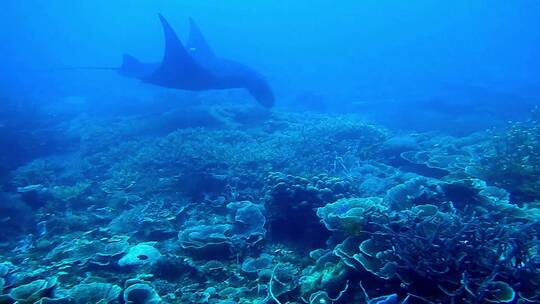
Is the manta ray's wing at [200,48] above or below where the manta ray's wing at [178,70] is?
above

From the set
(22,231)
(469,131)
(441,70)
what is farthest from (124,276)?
(441,70)

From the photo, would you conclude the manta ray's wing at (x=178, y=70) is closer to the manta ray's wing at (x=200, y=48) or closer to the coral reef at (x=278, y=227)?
the manta ray's wing at (x=200, y=48)

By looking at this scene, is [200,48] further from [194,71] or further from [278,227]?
[278,227]

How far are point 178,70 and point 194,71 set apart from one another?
1.71 ft

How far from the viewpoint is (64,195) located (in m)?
9.02

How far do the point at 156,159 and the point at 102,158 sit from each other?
3.49m

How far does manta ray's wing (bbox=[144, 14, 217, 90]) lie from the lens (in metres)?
11.0

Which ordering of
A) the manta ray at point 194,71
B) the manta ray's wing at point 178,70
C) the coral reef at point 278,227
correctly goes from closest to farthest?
the coral reef at point 278,227, the manta ray's wing at point 178,70, the manta ray at point 194,71

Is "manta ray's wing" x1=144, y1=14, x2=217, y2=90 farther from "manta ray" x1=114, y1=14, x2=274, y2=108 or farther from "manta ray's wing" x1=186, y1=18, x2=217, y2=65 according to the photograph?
"manta ray's wing" x1=186, y1=18, x2=217, y2=65

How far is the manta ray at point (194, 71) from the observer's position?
11.2m

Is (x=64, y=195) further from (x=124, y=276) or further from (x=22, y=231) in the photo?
(x=124, y=276)

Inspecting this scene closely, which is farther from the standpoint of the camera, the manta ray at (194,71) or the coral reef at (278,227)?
the manta ray at (194,71)

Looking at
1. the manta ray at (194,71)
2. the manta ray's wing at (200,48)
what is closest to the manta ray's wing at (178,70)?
the manta ray at (194,71)

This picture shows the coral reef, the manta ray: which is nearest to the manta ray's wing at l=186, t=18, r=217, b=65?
the manta ray
